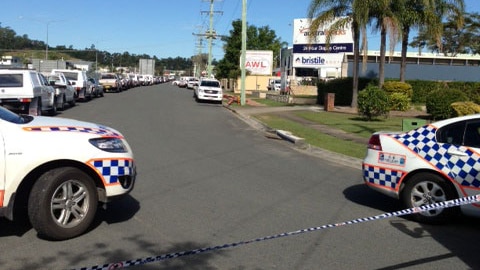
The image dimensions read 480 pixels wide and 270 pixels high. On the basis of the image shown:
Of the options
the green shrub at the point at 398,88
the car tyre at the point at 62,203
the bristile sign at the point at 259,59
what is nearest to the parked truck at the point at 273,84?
the bristile sign at the point at 259,59

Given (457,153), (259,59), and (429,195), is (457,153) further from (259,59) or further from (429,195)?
(259,59)

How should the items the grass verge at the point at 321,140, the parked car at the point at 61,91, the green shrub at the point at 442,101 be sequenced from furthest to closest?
1. the parked car at the point at 61,91
2. the green shrub at the point at 442,101
3. the grass verge at the point at 321,140

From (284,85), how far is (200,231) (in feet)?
124

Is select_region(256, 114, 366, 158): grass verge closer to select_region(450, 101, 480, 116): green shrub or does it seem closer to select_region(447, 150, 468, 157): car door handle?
select_region(450, 101, 480, 116): green shrub

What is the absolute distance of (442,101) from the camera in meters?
20.0

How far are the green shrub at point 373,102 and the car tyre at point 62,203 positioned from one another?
1563 cm

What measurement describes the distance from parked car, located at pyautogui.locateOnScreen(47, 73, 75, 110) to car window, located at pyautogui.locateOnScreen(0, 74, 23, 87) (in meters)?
3.84

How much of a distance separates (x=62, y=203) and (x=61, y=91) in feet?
59.2

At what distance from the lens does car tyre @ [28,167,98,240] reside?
5148 millimetres

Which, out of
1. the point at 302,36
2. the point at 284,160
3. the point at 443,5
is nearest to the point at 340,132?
the point at 284,160

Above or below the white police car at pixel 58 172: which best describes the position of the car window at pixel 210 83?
above

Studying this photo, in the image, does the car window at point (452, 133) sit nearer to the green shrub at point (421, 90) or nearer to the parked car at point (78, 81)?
the green shrub at point (421, 90)

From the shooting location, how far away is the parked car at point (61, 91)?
2122cm

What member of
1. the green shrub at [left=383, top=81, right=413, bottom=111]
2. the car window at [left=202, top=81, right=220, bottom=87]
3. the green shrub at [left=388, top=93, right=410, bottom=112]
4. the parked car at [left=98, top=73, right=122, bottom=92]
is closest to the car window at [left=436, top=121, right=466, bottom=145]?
the green shrub at [left=383, top=81, right=413, bottom=111]
